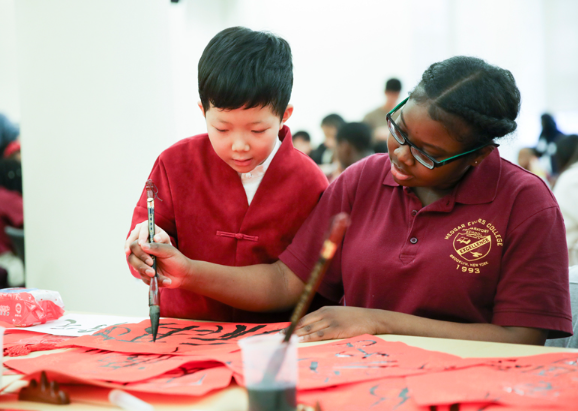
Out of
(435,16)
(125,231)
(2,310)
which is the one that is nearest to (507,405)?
(2,310)

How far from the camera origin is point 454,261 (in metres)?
1.11

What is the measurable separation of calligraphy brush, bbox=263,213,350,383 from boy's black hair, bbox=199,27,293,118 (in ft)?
2.04

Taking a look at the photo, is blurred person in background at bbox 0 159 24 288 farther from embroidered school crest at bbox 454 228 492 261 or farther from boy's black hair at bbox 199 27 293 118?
embroidered school crest at bbox 454 228 492 261

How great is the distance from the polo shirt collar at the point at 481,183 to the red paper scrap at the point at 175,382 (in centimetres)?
64

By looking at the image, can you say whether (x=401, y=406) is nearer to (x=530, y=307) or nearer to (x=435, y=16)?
(x=530, y=307)

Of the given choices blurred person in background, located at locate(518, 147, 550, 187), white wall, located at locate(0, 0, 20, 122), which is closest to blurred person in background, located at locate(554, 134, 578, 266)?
white wall, located at locate(0, 0, 20, 122)

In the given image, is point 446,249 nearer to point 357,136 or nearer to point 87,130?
point 87,130

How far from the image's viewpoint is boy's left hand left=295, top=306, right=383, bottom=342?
1021mm

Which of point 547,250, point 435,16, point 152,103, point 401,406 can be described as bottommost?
point 401,406

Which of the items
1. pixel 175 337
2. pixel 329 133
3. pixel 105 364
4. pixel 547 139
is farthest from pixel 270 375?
pixel 547 139

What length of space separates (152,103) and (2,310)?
3.95 feet

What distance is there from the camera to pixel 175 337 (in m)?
1.06

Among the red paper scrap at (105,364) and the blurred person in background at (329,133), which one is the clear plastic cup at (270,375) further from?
the blurred person in background at (329,133)

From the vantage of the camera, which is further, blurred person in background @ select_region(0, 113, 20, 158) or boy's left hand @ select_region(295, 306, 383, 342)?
blurred person in background @ select_region(0, 113, 20, 158)
